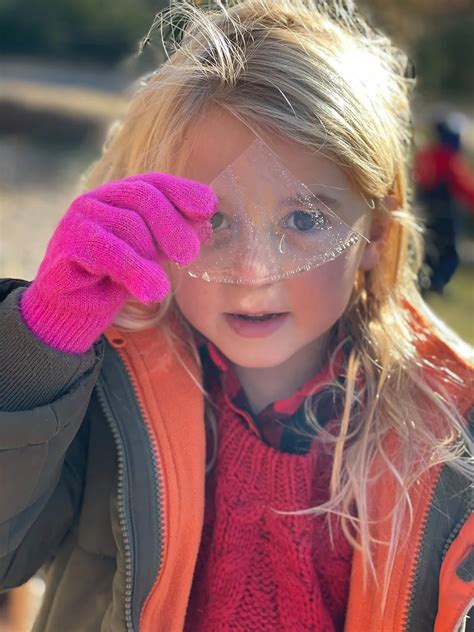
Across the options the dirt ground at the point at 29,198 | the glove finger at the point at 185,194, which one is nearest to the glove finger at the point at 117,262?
the glove finger at the point at 185,194

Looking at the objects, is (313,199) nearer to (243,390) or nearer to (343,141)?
(343,141)

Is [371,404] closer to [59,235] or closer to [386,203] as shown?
[386,203]

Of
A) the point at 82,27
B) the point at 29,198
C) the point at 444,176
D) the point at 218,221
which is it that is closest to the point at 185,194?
the point at 218,221

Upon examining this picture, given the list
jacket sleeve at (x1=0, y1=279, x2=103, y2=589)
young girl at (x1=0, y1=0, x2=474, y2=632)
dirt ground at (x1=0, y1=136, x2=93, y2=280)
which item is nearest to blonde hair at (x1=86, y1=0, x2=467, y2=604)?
young girl at (x1=0, y1=0, x2=474, y2=632)

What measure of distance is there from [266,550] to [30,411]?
2.02 feet

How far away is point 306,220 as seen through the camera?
170 cm

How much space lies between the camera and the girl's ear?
192 cm

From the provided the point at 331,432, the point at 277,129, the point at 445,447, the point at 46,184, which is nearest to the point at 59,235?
the point at 277,129

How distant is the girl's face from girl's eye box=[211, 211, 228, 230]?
7 centimetres

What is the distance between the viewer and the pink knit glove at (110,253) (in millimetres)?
1451

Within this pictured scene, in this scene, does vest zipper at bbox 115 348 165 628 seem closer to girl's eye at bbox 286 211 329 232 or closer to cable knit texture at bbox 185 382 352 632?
cable knit texture at bbox 185 382 352 632

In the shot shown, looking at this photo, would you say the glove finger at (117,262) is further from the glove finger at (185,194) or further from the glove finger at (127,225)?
the glove finger at (185,194)

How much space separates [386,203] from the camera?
6.32 ft

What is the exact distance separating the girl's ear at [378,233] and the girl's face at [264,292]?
97mm
